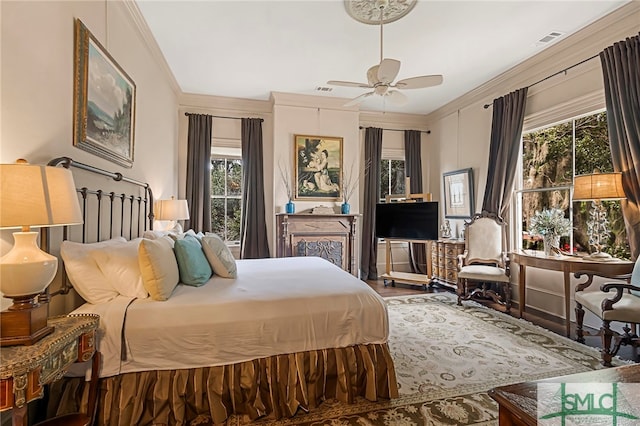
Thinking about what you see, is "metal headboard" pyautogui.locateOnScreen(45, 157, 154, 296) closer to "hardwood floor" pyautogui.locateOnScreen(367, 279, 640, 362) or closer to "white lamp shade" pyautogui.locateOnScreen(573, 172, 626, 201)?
"hardwood floor" pyautogui.locateOnScreen(367, 279, 640, 362)

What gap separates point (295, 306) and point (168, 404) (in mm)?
887

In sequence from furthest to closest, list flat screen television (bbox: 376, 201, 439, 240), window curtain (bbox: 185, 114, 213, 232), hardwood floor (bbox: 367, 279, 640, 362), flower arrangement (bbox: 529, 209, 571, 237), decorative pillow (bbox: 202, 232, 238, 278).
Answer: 1. window curtain (bbox: 185, 114, 213, 232)
2. flat screen television (bbox: 376, 201, 439, 240)
3. flower arrangement (bbox: 529, 209, 571, 237)
4. hardwood floor (bbox: 367, 279, 640, 362)
5. decorative pillow (bbox: 202, 232, 238, 278)

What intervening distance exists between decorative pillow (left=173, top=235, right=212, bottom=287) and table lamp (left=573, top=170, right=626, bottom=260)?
349cm

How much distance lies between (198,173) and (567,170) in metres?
5.15

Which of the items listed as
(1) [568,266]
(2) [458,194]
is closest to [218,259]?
(1) [568,266]

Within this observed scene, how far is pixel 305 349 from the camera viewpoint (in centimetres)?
199

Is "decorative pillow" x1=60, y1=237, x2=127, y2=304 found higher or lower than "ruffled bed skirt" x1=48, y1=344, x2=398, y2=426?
higher

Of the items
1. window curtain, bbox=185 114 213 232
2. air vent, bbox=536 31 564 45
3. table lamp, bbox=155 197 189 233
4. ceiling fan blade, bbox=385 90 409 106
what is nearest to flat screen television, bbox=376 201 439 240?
ceiling fan blade, bbox=385 90 409 106

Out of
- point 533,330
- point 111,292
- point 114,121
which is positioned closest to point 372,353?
point 111,292

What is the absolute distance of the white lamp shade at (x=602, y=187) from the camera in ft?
9.46

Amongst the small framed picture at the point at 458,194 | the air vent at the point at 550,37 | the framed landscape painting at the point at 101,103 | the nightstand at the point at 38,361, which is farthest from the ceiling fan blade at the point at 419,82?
the nightstand at the point at 38,361

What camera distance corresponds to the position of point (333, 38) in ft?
11.6

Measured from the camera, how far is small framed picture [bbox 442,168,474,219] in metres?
5.27

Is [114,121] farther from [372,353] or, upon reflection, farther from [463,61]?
[463,61]
